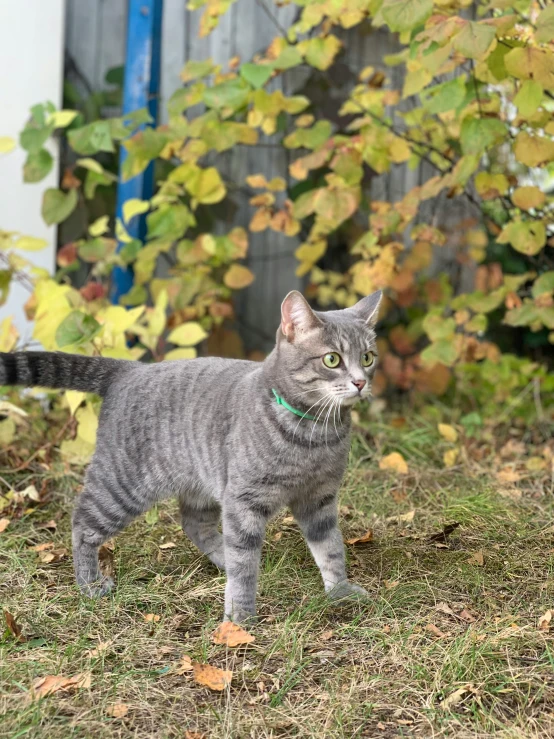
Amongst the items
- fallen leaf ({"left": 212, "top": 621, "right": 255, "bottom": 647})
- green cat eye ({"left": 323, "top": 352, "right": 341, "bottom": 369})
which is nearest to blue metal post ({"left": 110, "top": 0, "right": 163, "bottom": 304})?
green cat eye ({"left": 323, "top": 352, "right": 341, "bottom": 369})

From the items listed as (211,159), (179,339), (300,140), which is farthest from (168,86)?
(179,339)

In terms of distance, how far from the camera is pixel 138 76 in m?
Result: 4.31

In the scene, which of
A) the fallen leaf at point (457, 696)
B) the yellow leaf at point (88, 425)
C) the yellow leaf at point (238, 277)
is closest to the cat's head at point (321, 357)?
the fallen leaf at point (457, 696)

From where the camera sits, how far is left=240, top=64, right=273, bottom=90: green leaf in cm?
352

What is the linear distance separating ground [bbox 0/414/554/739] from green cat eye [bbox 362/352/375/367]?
0.68 metres

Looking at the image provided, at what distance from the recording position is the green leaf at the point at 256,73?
11.6 ft

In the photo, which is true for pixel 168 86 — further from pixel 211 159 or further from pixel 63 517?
pixel 63 517

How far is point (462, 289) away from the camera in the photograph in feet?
16.5

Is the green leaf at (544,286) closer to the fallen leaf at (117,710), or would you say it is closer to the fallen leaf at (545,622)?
the fallen leaf at (545,622)

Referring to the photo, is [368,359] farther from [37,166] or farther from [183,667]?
[37,166]

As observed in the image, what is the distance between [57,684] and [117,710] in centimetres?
17

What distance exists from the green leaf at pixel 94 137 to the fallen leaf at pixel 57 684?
2.46 m

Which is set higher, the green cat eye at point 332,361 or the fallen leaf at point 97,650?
the green cat eye at point 332,361

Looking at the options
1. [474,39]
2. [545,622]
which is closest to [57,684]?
[545,622]
